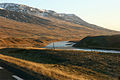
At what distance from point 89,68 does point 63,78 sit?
8.77 metres

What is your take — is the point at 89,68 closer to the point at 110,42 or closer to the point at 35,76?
the point at 35,76

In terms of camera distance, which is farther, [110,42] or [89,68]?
[110,42]

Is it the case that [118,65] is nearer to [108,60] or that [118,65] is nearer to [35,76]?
[108,60]

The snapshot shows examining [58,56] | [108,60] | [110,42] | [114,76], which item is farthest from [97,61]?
[110,42]

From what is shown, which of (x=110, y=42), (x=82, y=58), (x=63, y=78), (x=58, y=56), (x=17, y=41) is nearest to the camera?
(x=63, y=78)

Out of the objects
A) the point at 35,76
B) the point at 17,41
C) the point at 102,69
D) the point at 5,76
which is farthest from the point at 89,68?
the point at 17,41

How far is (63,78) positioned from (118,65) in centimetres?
1173

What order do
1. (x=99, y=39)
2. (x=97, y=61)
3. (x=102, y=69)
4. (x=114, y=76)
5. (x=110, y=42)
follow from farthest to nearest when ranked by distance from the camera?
(x=99, y=39) → (x=110, y=42) → (x=97, y=61) → (x=102, y=69) → (x=114, y=76)

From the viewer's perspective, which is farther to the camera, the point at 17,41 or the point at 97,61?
the point at 17,41

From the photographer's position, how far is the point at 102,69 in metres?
19.7

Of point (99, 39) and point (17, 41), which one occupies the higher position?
point (99, 39)

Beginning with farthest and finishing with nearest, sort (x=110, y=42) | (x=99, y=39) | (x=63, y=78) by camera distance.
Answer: (x=99, y=39), (x=110, y=42), (x=63, y=78)

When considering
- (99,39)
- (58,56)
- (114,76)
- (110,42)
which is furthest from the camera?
(99,39)

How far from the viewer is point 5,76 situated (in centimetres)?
1277
